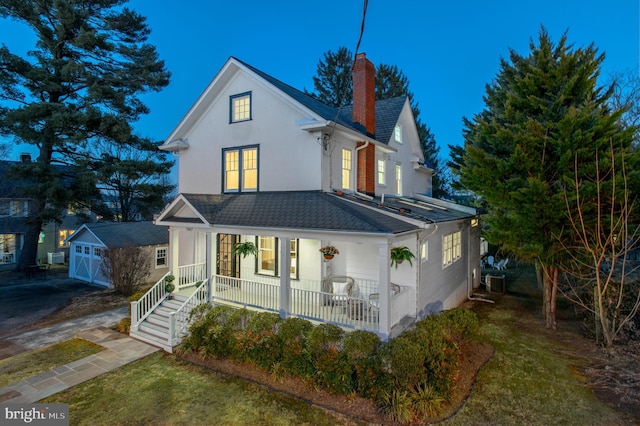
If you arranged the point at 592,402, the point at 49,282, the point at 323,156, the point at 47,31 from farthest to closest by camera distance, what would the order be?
1. the point at 47,31
2. the point at 49,282
3. the point at 323,156
4. the point at 592,402

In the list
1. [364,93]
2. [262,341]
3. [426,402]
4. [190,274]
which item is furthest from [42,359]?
[364,93]

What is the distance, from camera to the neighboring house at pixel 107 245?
1864 centimetres

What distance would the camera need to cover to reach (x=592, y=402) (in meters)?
6.63

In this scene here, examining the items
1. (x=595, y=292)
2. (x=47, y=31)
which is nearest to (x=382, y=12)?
(x=595, y=292)

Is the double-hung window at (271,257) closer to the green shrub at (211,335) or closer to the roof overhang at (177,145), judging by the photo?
the green shrub at (211,335)

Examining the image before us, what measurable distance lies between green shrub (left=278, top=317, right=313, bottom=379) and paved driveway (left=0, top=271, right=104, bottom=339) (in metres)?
10.2

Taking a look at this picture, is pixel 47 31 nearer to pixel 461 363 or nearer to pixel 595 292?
pixel 461 363

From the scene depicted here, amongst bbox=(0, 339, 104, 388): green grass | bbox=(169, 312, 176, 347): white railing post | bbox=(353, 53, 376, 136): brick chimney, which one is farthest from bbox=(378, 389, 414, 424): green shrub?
bbox=(353, 53, 376, 136): brick chimney

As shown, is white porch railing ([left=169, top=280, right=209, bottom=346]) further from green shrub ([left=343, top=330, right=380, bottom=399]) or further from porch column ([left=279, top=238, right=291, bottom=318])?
green shrub ([left=343, top=330, right=380, bottom=399])

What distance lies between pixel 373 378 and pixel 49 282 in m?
21.8

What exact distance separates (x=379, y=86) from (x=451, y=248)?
84.2ft

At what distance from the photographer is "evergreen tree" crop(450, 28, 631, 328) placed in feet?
31.4

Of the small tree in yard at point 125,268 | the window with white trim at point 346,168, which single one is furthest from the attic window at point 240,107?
the small tree in yard at point 125,268

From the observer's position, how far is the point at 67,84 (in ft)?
73.0
